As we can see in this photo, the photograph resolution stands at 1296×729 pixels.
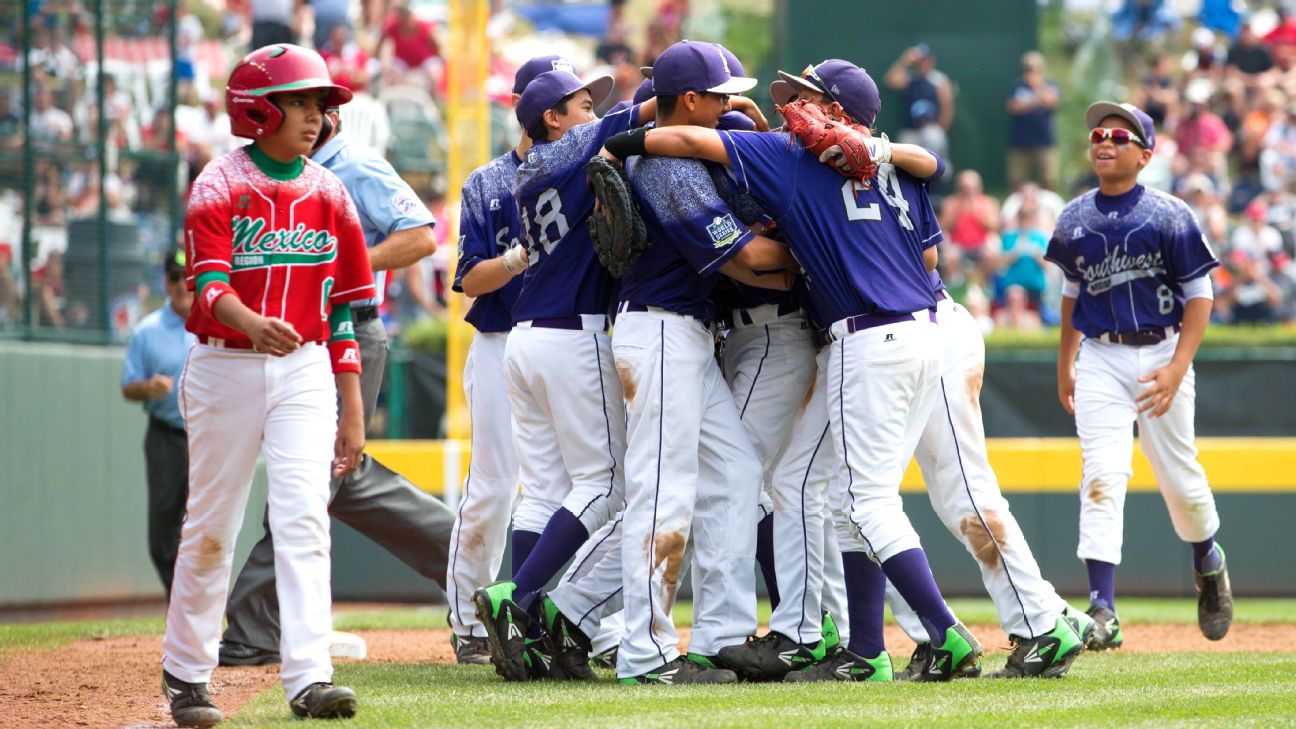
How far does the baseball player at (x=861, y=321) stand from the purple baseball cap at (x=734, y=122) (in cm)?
40

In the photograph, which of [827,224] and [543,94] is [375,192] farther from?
[827,224]

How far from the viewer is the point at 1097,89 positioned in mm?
16000

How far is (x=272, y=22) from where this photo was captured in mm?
14641

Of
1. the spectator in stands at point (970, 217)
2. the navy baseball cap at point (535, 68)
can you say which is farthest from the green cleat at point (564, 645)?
the spectator in stands at point (970, 217)

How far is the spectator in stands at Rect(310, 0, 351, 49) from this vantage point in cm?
1550

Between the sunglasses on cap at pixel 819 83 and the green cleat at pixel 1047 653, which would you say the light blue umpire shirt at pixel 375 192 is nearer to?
the sunglasses on cap at pixel 819 83

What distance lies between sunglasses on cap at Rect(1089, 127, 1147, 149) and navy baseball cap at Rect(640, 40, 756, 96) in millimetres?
2321

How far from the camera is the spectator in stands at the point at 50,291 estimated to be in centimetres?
882

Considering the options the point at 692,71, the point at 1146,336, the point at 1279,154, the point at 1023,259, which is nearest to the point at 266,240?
the point at 692,71

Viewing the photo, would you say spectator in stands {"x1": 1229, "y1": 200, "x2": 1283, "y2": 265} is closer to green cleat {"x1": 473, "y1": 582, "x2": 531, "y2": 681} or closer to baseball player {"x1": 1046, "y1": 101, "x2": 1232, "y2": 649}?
baseball player {"x1": 1046, "y1": 101, "x2": 1232, "y2": 649}

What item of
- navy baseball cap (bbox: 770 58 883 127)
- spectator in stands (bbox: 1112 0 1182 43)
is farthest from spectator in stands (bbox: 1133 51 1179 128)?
navy baseball cap (bbox: 770 58 883 127)

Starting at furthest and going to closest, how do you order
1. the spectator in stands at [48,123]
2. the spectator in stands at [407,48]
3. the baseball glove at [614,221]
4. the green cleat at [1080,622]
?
the spectator in stands at [407,48] → the spectator in stands at [48,123] → the green cleat at [1080,622] → the baseball glove at [614,221]

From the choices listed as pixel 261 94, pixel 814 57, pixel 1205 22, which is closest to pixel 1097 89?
pixel 1205 22

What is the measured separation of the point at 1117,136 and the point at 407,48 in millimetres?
10240
